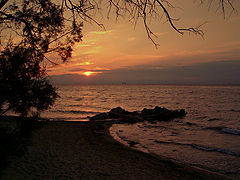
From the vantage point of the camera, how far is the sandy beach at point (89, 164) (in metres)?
7.49

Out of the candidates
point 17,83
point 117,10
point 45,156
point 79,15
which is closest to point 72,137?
point 45,156

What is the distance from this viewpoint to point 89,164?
28.6 ft

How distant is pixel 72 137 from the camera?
14.0m

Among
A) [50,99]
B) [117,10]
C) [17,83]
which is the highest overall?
[117,10]

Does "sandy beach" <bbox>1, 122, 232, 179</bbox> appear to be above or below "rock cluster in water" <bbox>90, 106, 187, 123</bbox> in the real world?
above

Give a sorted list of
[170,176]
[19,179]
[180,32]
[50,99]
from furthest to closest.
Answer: [50,99]
[170,176]
[19,179]
[180,32]

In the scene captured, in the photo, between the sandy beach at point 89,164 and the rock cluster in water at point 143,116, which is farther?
the rock cluster in water at point 143,116

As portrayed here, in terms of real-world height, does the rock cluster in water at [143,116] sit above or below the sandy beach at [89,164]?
below

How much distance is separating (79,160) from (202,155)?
7.00 meters

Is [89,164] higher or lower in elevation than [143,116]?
higher

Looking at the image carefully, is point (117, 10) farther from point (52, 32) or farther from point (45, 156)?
point (45, 156)

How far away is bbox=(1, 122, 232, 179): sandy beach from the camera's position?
24.6ft

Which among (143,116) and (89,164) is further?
(143,116)

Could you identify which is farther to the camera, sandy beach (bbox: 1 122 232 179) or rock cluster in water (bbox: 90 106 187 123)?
rock cluster in water (bbox: 90 106 187 123)
